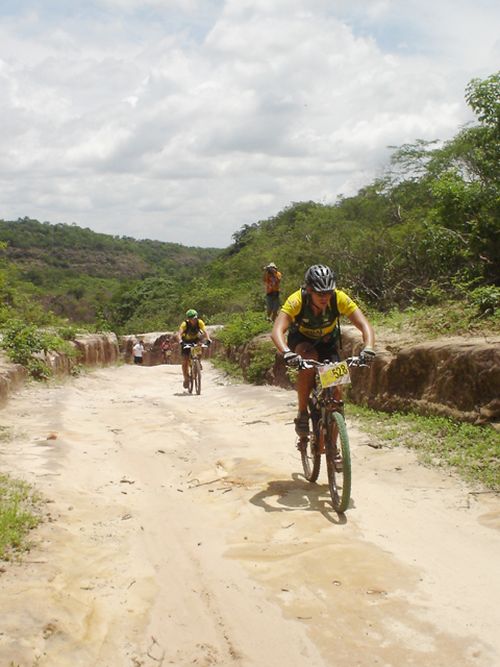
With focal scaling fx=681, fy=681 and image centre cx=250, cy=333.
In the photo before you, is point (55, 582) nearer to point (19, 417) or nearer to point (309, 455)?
point (309, 455)

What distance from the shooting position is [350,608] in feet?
12.5

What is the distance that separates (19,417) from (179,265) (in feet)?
351

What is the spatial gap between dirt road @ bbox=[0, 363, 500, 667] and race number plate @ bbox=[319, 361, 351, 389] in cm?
104

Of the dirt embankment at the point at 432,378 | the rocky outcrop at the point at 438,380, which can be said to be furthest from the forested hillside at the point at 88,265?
the rocky outcrop at the point at 438,380

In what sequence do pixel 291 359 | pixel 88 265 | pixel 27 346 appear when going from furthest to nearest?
1. pixel 88 265
2. pixel 27 346
3. pixel 291 359

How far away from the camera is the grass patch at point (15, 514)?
4.35 meters

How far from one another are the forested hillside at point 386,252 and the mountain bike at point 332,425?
4.31 meters


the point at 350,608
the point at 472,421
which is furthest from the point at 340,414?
the point at 472,421

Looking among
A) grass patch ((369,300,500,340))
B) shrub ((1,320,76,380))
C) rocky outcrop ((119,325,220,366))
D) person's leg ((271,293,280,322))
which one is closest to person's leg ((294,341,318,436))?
grass patch ((369,300,500,340))

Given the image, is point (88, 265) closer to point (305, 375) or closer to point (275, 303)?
point (275, 303)

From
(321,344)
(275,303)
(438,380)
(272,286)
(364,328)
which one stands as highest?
(272,286)

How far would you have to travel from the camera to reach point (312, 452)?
6246 millimetres

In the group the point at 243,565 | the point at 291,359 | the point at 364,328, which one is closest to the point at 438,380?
the point at 364,328

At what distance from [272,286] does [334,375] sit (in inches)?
430
